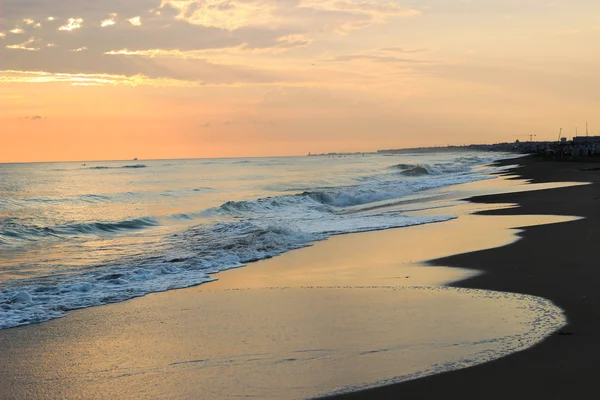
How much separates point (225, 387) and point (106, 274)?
7323mm

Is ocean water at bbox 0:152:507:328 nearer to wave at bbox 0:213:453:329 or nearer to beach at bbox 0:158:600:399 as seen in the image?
wave at bbox 0:213:453:329

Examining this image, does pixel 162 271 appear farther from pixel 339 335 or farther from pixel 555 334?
pixel 555 334

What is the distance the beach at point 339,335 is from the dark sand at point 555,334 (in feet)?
0.08

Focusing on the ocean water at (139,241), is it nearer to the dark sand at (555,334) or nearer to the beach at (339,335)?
the beach at (339,335)

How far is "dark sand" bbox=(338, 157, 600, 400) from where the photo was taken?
5.30m

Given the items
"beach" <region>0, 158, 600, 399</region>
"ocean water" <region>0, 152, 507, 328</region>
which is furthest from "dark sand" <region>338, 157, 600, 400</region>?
"ocean water" <region>0, 152, 507, 328</region>

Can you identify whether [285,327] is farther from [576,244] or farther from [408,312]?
[576,244]

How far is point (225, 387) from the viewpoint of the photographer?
563 centimetres

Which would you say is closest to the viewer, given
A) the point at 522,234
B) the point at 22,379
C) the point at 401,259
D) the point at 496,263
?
the point at 22,379

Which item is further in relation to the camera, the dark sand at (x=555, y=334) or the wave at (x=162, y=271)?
the wave at (x=162, y=271)

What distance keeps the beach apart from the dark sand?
2cm

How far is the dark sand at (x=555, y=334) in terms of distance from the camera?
530 centimetres

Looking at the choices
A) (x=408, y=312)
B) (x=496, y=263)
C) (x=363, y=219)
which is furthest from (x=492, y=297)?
(x=363, y=219)

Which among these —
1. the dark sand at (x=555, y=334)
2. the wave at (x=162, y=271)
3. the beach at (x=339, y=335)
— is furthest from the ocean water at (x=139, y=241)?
the dark sand at (x=555, y=334)
